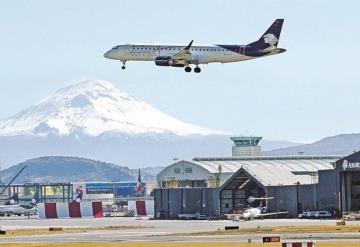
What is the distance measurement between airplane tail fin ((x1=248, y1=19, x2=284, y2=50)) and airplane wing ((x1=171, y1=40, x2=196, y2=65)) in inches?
403

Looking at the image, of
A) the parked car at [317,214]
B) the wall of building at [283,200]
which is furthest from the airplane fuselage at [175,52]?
the wall of building at [283,200]

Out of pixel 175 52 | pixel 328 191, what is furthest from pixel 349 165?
pixel 175 52

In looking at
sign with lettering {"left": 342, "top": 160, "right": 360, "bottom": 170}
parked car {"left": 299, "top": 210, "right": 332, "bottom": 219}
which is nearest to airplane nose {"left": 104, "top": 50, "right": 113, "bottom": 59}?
parked car {"left": 299, "top": 210, "right": 332, "bottom": 219}

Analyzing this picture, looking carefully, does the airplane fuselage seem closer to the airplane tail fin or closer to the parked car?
the airplane tail fin

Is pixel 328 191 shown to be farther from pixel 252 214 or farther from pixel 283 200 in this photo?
pixel 252 214

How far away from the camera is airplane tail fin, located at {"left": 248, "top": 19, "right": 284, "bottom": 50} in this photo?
574 ft

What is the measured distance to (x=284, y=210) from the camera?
195750 mm

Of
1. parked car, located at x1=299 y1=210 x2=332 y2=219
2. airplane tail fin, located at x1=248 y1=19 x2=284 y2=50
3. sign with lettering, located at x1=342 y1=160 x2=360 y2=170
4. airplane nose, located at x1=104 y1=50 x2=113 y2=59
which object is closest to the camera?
airplane nose, located at x1=104 y1=50 x2=113 y2=59

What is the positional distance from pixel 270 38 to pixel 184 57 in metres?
17.2

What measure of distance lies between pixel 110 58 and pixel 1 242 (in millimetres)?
58388

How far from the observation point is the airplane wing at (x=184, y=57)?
552 ft

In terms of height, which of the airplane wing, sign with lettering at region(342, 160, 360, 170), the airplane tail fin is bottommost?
sign with lettering at region(342, 160, 360, 170)

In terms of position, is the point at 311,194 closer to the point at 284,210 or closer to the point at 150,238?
the point at 284,210

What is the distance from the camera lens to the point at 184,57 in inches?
6654
